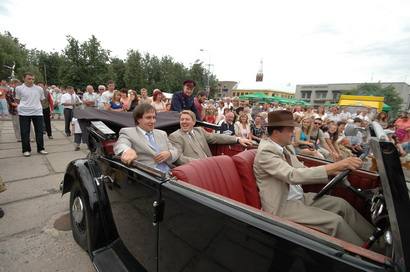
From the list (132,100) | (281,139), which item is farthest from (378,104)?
(281,139)

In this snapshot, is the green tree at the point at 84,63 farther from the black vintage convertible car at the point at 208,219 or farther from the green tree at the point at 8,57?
the green tree at the point at 8,57

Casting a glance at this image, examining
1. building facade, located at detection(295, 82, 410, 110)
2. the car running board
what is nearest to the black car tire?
the car running board

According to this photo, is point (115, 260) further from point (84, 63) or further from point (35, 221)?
point (84, 63)

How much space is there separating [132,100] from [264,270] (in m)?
5.93

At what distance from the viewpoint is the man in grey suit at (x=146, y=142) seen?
90.6 inches

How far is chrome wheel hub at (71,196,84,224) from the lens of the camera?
2418 mm

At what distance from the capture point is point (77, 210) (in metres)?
2.52

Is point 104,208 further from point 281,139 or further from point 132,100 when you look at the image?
point 132,100

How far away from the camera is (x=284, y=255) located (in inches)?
39.3

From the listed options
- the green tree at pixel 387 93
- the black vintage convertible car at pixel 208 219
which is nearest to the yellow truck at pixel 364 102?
the black vintage convertible car at pixel 208 219

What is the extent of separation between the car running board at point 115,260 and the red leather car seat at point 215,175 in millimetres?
857

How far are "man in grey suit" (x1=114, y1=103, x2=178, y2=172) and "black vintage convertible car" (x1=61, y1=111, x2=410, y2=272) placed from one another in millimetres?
188

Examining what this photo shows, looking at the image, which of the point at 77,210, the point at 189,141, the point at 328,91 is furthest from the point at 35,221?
the point at 328,91

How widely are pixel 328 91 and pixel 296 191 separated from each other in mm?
66152
